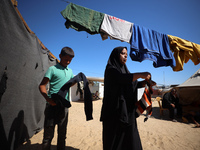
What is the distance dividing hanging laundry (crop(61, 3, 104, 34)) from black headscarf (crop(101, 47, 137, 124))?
142 centimetres

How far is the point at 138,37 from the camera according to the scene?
295cm

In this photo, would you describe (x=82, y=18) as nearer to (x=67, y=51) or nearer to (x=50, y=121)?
(x=67, y=51)

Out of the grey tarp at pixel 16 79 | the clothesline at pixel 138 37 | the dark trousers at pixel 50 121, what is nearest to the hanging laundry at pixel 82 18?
the clothesline at pixel 138 37

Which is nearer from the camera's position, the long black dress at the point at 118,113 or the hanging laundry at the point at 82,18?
the long black dress at the point at 118,113

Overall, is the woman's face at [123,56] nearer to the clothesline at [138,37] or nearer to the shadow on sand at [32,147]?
the clothesline at [138,37]

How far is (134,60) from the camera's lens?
287 cm

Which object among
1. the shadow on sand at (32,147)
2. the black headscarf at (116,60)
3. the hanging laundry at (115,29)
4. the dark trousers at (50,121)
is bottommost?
the shadow on sand at (32,147)

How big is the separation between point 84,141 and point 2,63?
2.74m

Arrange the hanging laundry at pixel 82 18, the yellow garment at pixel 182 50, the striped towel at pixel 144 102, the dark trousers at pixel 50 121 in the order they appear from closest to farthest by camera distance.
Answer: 1. the striped towel at pixel 144 102
2. the dark trousers at pixel 50 121
3. the hanging laundry at pixel 82 18
4. the yellow garment at pixel 182 50

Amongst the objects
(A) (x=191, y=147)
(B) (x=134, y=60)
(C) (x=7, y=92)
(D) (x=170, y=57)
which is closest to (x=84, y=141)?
(C) (x=7, y=92)

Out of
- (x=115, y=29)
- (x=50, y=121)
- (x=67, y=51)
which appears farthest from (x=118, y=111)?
(x=115, y=29)

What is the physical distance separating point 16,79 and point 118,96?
2.20 meters

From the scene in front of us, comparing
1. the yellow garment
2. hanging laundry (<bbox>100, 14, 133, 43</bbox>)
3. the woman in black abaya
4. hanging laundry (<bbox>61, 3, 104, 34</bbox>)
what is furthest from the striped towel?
the yellow garment

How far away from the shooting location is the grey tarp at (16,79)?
1.89 meters
